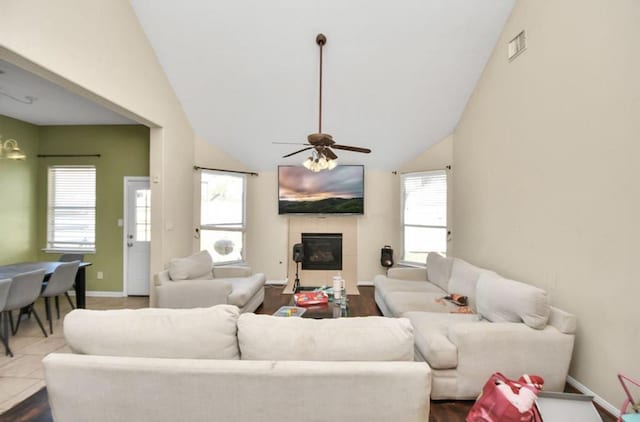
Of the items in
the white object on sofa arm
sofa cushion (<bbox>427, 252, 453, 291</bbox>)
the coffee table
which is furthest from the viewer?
sofa cushion (<bbox>427, 252, 453, 291</bbox>)

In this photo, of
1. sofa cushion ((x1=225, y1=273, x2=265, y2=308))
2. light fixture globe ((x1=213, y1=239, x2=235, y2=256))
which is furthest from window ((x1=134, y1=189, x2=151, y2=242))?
sofa cushion ((x1=225, y1=273, x2=265, y2=308))

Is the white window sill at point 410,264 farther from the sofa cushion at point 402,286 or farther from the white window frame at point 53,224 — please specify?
the white window frame at point 53,224

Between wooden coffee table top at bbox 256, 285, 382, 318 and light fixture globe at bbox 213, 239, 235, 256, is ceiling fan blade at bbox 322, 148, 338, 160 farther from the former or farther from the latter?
light fixture globe at bbox 213, 239, 235, 256

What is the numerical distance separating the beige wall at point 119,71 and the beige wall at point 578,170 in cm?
429

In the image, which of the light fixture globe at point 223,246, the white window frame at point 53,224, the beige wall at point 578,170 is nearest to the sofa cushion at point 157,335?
the beige wall at point 578,170

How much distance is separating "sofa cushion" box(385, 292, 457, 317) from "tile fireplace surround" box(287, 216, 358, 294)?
2.17m

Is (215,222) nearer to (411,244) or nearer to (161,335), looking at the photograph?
(411,244)

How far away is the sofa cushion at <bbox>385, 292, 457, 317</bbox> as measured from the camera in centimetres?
328

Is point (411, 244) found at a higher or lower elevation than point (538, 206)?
lower

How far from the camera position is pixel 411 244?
18.4ft

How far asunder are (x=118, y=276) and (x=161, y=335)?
4260 mm

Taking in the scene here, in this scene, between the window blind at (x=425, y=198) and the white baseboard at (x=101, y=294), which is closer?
the white baseboard at (x=101, y=294)

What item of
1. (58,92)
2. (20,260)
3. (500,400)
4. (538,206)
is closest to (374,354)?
(500,400)

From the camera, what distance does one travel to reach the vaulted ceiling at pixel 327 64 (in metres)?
3.47
